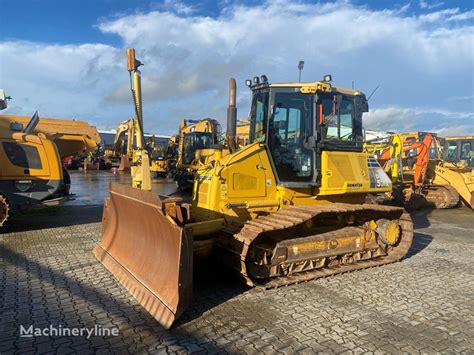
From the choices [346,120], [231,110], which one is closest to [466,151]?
[346,120]

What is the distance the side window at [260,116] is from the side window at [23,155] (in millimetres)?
5439

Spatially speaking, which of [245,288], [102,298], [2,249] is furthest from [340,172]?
[2,249]

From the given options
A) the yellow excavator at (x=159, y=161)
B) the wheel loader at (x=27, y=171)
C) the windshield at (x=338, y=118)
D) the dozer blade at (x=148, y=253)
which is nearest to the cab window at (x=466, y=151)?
the windshield at (x=338, y=118)

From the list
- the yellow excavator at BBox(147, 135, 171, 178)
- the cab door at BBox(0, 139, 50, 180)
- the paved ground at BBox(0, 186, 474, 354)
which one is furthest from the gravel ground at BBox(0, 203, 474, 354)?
the yellow excavator at BBox(147, 135, 171, 178)

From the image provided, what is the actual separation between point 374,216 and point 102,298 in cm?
441

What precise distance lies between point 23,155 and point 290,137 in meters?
6.30

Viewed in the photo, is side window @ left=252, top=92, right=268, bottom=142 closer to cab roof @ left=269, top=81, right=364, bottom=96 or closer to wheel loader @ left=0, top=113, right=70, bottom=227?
cab roof @ left=269, top=81, right=364, bottom=96

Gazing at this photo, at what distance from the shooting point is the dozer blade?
423 centimetres

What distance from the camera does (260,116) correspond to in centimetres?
664

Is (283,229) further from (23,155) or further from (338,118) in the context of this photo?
(23,155)

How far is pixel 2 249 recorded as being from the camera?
7273 millimetres

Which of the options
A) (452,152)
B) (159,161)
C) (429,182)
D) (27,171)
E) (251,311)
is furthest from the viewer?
(159,161)

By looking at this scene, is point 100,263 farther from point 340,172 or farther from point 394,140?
point 394,140

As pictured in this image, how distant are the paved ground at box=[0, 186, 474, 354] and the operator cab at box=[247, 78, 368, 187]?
177 cm
